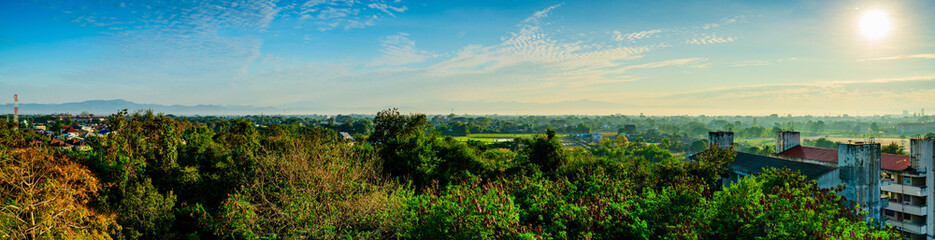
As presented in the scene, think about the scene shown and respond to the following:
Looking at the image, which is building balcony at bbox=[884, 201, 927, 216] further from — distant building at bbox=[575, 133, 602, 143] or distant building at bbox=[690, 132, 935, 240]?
distant building at bbox=[575, 133, 602, 143]

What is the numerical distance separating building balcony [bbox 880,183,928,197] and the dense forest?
10553 mm

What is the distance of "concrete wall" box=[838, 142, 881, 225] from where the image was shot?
17.0 meters

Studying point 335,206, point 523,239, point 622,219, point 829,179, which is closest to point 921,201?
point 829,179

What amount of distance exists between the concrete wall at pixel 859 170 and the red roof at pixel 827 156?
3062 mm

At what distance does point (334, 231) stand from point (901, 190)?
92.8ft

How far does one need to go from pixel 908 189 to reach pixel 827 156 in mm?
5525

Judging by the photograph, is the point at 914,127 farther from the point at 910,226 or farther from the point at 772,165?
the point at 772,165

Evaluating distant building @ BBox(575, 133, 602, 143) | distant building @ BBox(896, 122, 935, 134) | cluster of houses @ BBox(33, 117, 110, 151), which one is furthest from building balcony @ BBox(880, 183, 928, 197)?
distant building @ BBox(896, 122, 935, 134)

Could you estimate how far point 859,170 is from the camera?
17.1 m

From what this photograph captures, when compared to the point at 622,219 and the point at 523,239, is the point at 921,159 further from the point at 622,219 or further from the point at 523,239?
the point at 523,239

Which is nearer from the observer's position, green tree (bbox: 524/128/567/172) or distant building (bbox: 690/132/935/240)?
distant building (bbox: 690/132/935/240)

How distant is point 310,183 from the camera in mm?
13008

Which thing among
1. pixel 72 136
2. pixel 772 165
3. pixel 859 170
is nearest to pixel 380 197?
pixel 772 165

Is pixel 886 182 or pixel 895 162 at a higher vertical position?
pixel 895 162
